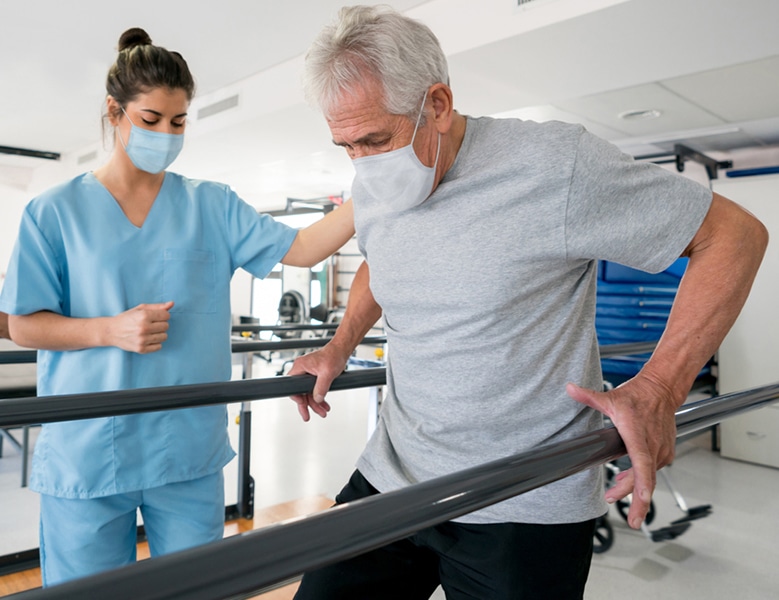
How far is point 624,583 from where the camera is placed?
9.21ft

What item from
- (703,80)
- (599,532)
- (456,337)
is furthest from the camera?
(703,80)

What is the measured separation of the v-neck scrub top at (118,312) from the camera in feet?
4.10

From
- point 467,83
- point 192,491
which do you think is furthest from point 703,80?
point 192,491

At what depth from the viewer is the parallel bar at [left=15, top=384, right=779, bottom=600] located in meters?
0.43

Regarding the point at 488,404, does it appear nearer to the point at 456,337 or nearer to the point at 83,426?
the point at 456,337

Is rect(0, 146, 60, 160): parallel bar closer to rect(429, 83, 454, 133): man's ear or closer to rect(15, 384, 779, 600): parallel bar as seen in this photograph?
rect(429, 83, 454, 133): man's ear

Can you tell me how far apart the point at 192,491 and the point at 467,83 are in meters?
3.58

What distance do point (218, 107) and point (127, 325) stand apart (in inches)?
201

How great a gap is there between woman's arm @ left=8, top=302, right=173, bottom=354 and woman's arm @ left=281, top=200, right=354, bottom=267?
0.42m

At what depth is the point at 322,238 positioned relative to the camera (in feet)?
5.08

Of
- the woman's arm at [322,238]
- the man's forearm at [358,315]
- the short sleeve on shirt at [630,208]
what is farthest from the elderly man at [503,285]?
the woman's arm at [322,238]

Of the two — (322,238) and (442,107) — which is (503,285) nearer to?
(442,107)

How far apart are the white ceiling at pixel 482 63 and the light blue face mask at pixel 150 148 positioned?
7.84 ft

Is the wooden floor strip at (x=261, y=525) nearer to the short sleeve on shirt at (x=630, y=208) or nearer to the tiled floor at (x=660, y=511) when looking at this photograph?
the tiled floor at (x=660, y=511)
